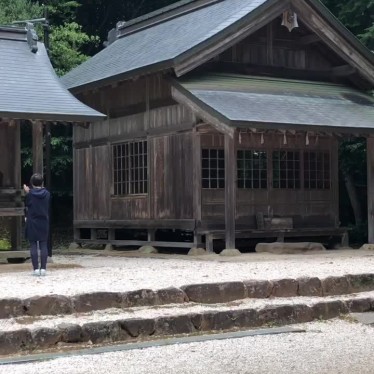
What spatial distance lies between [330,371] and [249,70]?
41.8ft

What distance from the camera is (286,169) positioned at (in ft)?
62.4

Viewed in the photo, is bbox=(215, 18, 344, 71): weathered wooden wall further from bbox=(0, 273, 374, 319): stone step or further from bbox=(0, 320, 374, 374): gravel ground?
bbox=(0, 320, 374, 374): gravel ground

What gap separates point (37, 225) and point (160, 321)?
3588mm

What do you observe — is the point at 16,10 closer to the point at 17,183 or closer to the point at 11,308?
the point at 17,183

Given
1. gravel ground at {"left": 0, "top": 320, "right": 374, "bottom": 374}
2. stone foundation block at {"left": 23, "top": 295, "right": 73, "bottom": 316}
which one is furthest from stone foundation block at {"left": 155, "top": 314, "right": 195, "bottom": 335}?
stone foundation block at {"left": 23, "top": 295, "right": 73, "bottom": 316}

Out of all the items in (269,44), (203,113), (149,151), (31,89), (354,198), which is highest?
(269,44)

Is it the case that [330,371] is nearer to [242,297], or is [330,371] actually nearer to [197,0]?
[242,297]

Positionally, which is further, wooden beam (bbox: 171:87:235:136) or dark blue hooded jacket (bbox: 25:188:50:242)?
wooden beam (bbox: 171:87:235:136)

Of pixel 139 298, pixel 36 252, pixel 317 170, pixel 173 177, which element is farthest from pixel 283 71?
pixel 139 298

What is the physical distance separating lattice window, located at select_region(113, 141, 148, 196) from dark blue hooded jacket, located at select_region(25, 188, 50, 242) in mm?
7458

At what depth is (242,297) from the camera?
Answer: 34.1 ft

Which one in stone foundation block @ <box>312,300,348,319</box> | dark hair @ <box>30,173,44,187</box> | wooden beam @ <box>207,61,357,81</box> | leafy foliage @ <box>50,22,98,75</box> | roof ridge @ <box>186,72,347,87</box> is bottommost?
stone foundation block @ <box>312,300,348,319</box>

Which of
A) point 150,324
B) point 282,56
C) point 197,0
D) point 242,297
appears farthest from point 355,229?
point 150,324

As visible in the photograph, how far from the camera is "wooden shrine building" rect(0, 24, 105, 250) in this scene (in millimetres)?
13930
